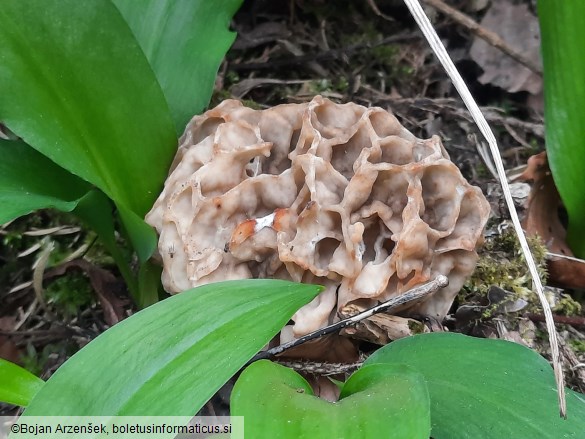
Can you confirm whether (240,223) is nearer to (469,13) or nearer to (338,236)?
(338,236)

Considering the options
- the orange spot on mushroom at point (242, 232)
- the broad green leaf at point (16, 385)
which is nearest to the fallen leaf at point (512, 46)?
the orange spot on mushroom at point (242, 232)

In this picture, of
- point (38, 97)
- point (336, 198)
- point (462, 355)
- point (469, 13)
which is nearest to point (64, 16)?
point (38, 97)

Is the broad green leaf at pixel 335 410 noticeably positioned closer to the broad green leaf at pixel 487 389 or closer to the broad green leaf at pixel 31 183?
the broad green leaf at pixel 487 389

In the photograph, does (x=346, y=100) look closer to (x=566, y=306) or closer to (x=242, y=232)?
(x=242, y=232)

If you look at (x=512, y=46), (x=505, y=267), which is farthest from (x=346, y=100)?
(x=505, y=267)

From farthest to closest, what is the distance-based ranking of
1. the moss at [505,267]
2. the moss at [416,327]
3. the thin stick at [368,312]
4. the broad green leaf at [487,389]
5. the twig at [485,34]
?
the twig at [485,34]
the moss at [505,267]
the moss at [416,327]
the thin stick at [368,312]
the broad green leaf at [487,389]

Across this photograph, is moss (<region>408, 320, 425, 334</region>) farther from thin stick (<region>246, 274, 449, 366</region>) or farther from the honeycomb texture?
thin stick (<region>246, 274, 449, 366</region>)
